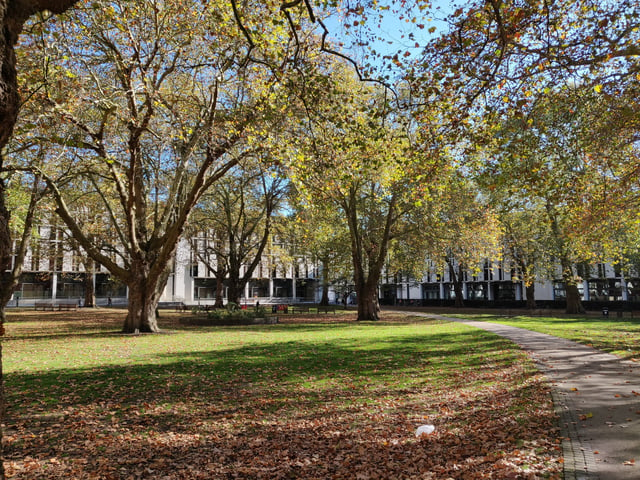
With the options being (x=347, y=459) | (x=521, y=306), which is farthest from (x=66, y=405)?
(x=521, y=306)

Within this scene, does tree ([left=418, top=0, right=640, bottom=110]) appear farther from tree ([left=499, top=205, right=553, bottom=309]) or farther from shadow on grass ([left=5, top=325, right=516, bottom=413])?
tree ([left=499, top=205, right=553, bottom=309])

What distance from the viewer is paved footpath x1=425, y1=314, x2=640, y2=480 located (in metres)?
4.33

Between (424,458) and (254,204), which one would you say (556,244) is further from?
(424,458)

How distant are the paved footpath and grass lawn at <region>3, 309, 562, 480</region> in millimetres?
228

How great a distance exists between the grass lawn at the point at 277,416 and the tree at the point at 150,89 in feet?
17.0

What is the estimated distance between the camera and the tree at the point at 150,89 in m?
10.8

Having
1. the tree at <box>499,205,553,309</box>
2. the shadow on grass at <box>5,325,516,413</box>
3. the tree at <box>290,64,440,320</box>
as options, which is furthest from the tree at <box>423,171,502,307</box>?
the shadow on grass at <box>5,325,516,413</box>

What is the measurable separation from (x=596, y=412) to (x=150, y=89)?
43.9 feet

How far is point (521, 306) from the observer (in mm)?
47906

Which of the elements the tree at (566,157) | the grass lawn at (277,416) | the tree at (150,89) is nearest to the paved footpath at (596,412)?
the grass lawn at (277,416)

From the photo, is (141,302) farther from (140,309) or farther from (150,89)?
(150,89)

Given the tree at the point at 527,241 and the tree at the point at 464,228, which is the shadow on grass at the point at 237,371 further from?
the tree at the point at 527,241

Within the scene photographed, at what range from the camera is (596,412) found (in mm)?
6094

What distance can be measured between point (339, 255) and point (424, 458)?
113 ft
